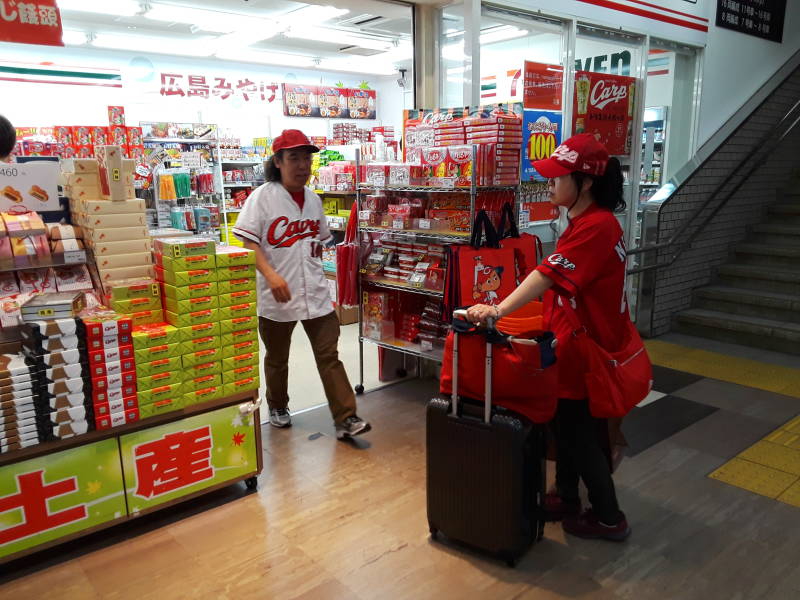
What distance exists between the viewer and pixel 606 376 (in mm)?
2359

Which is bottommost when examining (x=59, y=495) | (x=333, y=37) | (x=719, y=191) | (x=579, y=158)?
(x=59, y=495)

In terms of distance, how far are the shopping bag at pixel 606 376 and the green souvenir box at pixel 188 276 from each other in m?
1.59

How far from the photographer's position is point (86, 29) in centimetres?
1009

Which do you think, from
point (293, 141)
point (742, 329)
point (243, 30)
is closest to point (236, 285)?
point (293, 141)

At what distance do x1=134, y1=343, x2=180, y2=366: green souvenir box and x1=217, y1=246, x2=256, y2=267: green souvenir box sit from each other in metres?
0.43

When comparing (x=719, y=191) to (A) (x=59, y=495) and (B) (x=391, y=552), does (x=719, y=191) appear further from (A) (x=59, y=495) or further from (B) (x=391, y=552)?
(A) (x=59, y=495)

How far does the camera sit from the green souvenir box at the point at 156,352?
2615 millimetres

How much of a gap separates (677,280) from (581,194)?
13.6 feet

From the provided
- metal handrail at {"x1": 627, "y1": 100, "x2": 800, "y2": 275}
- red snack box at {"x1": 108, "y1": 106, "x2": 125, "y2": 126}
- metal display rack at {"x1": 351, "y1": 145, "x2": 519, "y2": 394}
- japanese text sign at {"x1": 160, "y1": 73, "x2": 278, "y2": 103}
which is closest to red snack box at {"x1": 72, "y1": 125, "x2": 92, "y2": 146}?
red snack box at {"x1": 108, "y1": 106, "x2": 125, "y2": 126}

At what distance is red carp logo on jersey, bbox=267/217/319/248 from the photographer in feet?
11.3

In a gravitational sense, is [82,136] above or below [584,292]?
above

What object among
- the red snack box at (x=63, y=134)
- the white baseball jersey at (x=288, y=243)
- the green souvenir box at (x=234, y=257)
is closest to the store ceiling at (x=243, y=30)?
the red snack box at (x=63, y=134)

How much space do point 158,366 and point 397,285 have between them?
1.81 meters

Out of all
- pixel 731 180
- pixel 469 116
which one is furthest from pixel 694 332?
pixel 469 116
